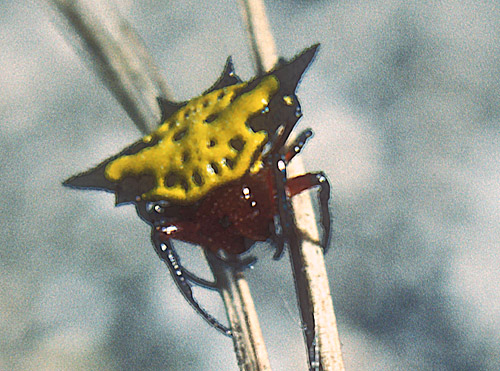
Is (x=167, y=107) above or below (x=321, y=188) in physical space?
above

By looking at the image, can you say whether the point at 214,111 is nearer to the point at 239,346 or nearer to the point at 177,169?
the point at 177,169

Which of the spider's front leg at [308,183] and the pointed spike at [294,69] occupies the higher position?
the pointed spike at [294,69]

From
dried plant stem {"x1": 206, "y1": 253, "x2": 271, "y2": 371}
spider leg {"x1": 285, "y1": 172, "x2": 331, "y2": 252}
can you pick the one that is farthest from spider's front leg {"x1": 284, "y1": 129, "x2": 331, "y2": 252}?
dried plant stem {"x1": 206, "y1": 253, "x2": 271, "y2": 371}

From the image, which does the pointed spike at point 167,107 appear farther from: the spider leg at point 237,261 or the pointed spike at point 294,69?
the spider leg at point 237,261

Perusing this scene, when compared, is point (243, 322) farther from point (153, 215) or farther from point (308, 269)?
point (153, 215)

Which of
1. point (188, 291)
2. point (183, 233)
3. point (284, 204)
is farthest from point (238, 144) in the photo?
point (188, 291)

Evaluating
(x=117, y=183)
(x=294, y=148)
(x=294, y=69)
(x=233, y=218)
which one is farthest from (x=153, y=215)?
(x=294, y=69)

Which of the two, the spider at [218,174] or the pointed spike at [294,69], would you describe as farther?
the spider at [218,174]

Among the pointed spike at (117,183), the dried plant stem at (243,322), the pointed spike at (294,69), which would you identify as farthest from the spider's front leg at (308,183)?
the pointed spike at (117,183)
